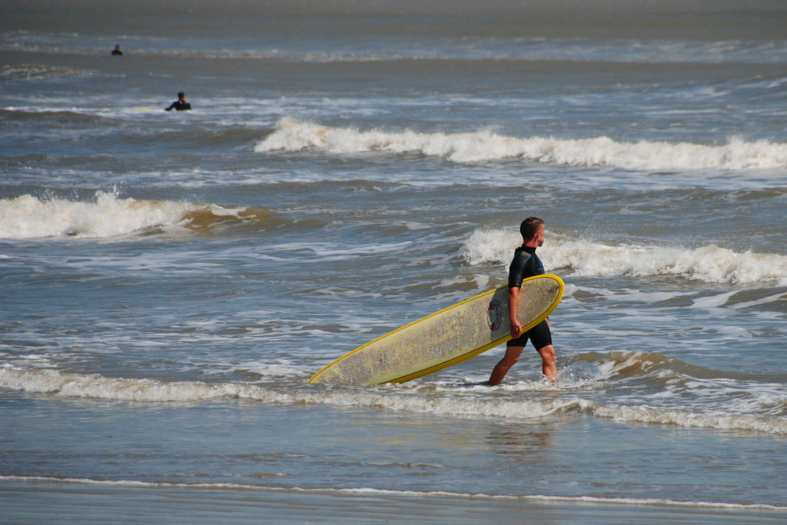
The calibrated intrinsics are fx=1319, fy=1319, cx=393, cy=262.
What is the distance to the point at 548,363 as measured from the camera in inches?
383

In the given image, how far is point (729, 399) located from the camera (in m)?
9.29

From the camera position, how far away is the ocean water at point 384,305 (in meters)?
7.32

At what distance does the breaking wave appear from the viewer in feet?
63.7

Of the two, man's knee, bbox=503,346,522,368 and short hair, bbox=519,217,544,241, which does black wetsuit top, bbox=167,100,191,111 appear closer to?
man's knee, bbox=503,346,522,368

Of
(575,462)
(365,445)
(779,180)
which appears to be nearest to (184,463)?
(365,445)

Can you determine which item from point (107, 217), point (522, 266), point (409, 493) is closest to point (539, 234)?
point (522, 266)

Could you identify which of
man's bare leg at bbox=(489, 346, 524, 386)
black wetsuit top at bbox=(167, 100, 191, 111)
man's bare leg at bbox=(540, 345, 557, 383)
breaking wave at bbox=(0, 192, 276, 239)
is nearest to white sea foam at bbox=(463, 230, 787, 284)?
breaking wave at bbox=(0, 192, 276, 239)

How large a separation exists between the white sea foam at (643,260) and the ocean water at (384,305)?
0.04 meters

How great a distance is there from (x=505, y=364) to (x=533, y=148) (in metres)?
17.6

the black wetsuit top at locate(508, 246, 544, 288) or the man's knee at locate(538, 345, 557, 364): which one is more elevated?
the black wetsuit top at locate(508, 246, 544, 288)

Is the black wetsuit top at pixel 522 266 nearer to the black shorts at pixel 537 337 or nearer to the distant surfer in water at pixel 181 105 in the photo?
the black shorts at pixel 537 337

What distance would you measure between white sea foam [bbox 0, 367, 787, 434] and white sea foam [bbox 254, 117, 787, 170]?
1595 cm

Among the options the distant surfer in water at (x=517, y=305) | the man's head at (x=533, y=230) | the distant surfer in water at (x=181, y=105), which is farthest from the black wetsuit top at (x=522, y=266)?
the distant surfer in water at (x=181, y=105)

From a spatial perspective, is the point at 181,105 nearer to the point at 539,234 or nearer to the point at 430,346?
the point at 430,346
